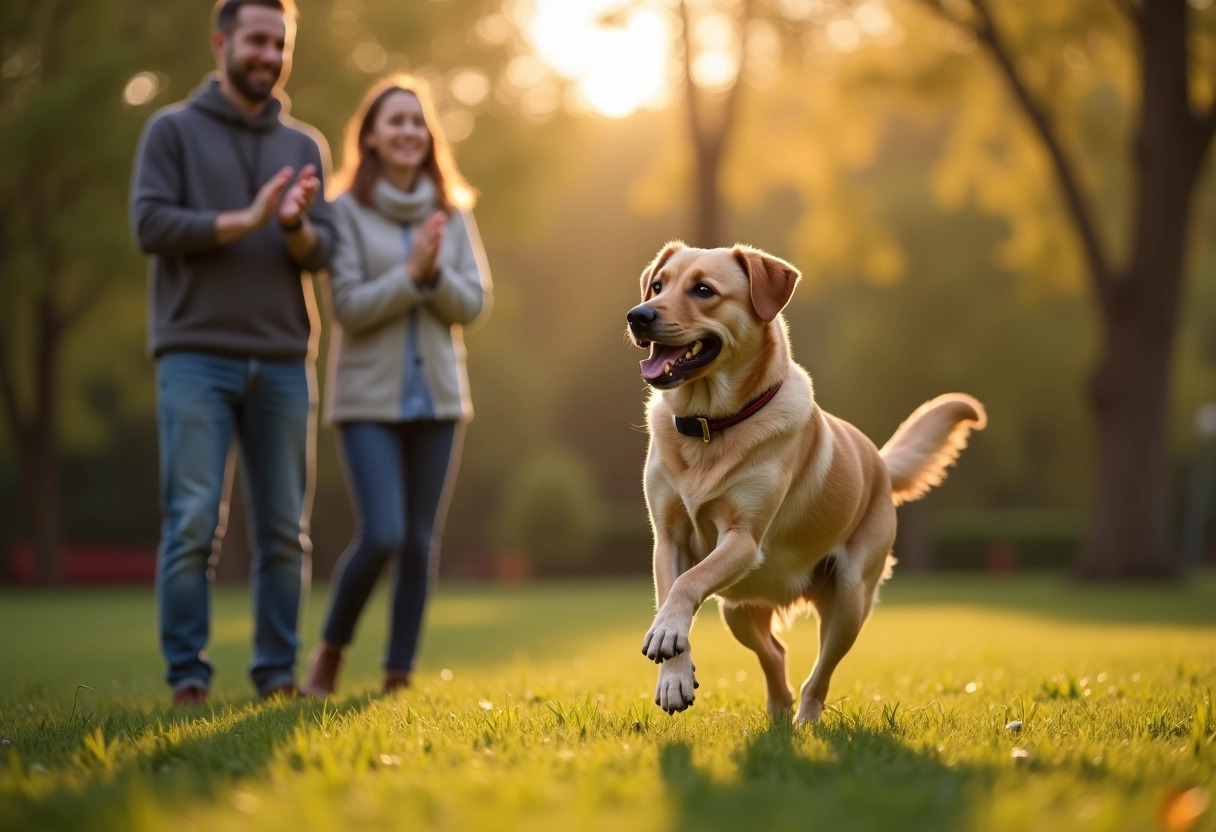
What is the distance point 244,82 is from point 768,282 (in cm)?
252

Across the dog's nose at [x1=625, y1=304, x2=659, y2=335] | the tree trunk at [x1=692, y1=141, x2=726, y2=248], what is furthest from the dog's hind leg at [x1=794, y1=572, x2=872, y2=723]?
the tree trunk at [x1=692, y1=141, x2=726, y2=248]

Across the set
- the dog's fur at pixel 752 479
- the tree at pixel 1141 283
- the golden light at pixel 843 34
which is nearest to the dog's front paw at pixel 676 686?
the dog's fur at pixel 752 479

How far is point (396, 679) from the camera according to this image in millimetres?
5621

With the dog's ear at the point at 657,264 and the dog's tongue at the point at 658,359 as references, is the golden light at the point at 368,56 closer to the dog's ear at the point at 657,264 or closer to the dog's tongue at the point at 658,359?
the dog's ear at the point at 657,264

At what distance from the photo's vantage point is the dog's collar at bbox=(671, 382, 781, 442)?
4367 millimetres

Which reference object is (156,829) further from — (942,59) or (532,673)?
(942,59)

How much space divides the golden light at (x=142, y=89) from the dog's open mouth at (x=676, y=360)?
17.7 m

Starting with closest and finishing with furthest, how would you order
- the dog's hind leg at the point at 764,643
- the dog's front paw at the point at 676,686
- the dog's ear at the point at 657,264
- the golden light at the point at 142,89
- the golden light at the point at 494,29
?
the dog's front paw at the point at 676,686 < the dog's hind leg at the point at 764,643 < the dog's ear at the point at 657,264 < the golden light at the point at 142,89 < the golden light at the point at 494,29

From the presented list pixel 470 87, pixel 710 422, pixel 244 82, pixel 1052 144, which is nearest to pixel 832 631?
pixel 710 422

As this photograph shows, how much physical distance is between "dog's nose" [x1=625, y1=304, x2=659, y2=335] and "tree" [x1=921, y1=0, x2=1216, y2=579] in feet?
46.6

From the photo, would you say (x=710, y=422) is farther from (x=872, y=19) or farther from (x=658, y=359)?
(x=872, y=19)

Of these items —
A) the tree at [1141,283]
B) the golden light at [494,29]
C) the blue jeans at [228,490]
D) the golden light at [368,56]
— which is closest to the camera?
the blue jeans at [228,490]

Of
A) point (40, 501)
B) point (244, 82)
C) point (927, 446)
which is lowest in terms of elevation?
point (40, 501)

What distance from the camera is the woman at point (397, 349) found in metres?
5.50
